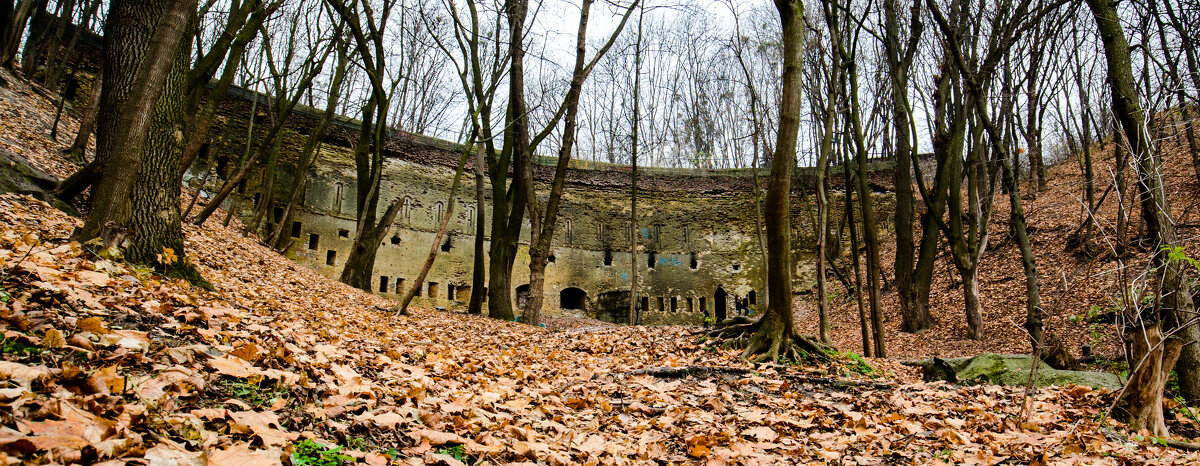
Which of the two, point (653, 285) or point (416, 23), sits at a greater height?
point (416, 23)

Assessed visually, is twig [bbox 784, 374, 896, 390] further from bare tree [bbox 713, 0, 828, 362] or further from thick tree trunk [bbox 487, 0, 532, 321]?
thick tree trunk [bbox 487, 0, 532, 321]

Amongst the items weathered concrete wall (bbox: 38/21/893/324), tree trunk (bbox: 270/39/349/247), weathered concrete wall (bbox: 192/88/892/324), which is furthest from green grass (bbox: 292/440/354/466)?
weathered concrete wall (bbox: 192/88/892/324)

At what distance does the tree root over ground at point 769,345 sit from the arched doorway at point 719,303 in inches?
724

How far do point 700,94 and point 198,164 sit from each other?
57.2 ft

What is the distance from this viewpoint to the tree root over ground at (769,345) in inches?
273

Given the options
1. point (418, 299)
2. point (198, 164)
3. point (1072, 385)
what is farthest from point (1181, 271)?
point (198, 164)

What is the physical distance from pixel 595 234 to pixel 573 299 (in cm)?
290

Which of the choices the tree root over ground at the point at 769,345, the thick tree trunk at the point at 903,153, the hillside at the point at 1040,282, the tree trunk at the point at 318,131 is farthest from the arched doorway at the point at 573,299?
the tree root over ground at the point at 769,345

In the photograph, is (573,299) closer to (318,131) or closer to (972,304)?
(318,131)

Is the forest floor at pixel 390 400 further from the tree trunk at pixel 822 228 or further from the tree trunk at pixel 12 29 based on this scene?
the tree trunk at pixel 12 29

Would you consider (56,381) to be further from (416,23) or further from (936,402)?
(416,23)

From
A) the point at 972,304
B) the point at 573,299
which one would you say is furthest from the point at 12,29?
the point at 972,304

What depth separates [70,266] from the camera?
396cm

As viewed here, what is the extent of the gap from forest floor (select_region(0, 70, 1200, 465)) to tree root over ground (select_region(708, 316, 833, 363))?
0.93 ft
